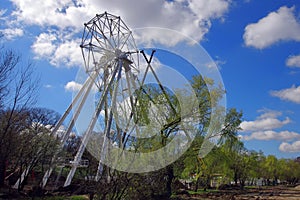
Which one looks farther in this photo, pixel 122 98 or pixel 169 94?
pixel 169 94

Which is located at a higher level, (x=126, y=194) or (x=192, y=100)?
(x=192, y=100)

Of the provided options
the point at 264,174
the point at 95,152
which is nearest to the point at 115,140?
the point at 95,152

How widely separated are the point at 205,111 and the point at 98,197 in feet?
33.4

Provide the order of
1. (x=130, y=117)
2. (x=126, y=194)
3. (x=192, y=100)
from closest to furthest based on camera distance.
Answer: (x=126, y=194), (x=130, y=117), (x=192, y=100)

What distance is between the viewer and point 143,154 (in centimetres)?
1241

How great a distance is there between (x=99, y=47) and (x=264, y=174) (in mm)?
60869

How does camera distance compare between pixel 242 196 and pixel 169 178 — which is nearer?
pixel 169 178

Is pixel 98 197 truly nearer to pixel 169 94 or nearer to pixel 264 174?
pixel 169 94

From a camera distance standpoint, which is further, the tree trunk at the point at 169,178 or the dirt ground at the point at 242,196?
the dirt ground at the point at 242,196

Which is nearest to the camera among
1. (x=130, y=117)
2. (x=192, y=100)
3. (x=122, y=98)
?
(x=130, y=117)

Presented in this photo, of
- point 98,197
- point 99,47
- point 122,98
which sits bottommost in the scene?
point 98,197

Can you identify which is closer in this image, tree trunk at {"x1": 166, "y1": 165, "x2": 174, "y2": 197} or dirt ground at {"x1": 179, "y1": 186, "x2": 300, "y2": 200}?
tree trunk at {"x1": 166, "y1": 165, "x2": 174, "y2": 197}

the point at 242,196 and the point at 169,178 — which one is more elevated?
the point at 169,178

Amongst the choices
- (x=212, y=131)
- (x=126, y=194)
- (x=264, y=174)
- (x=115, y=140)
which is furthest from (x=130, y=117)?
(x=264, y=174)
